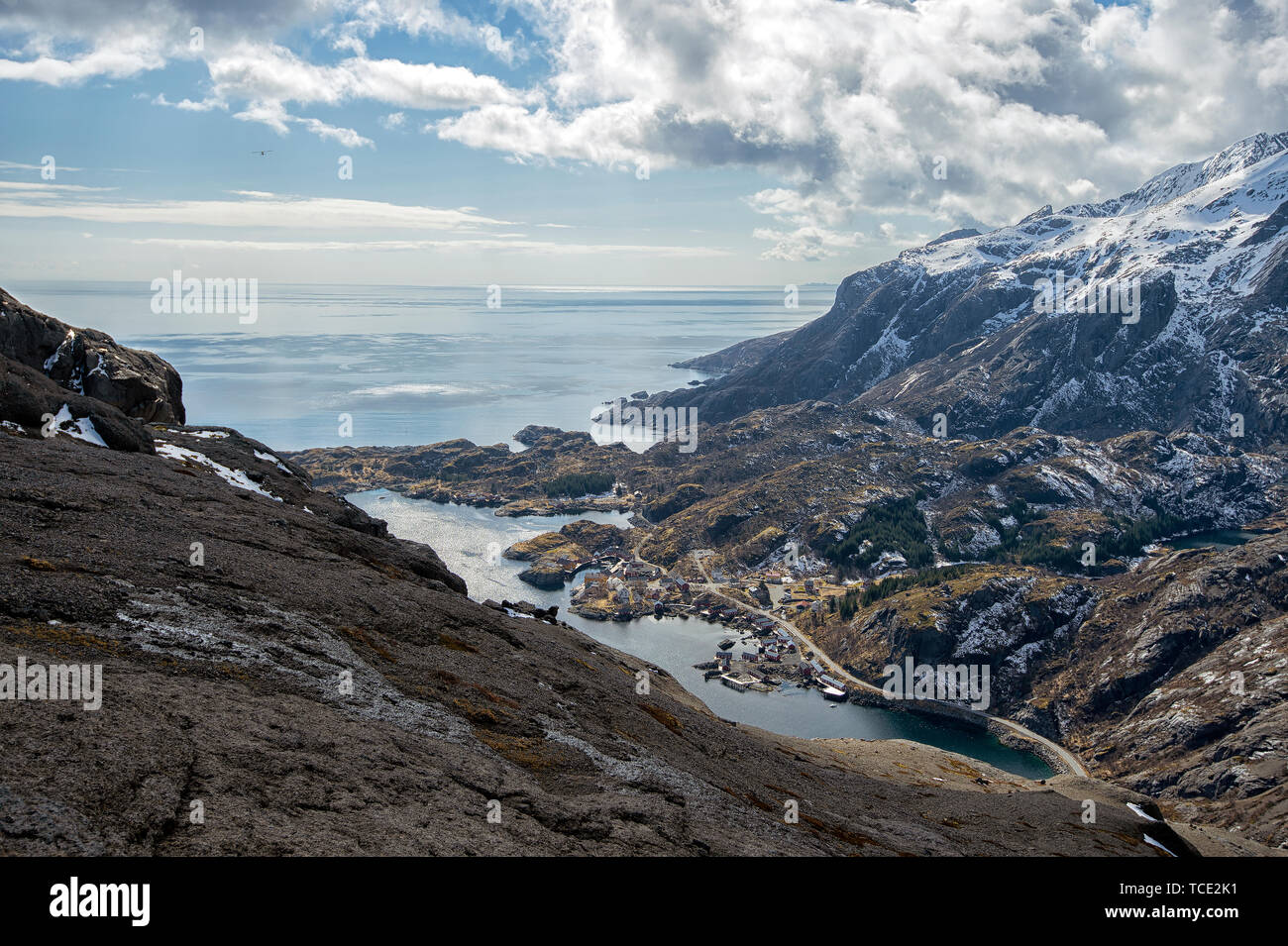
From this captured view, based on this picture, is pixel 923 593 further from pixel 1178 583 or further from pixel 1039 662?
pixel 1178 583

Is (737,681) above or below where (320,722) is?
below

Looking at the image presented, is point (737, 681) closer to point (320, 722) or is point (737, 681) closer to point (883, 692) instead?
point (883, 692)

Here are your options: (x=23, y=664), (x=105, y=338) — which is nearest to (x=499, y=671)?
(x=23, y=664)

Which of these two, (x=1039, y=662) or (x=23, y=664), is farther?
(x=1039, y=662)

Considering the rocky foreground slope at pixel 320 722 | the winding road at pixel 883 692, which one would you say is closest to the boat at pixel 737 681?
the winding road at pixel 883 692

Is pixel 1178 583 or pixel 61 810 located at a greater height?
pixel 61 810

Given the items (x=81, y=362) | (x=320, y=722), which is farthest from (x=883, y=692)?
(x=320, y=722)

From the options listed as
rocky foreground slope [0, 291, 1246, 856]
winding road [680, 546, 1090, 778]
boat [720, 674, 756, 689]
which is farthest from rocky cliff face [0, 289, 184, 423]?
winding road [680, 546, 1090, 778]

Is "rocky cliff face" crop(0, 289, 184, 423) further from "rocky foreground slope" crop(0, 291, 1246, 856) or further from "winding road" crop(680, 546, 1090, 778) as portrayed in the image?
"winding road" crop(680, 546, 1090, 778)
